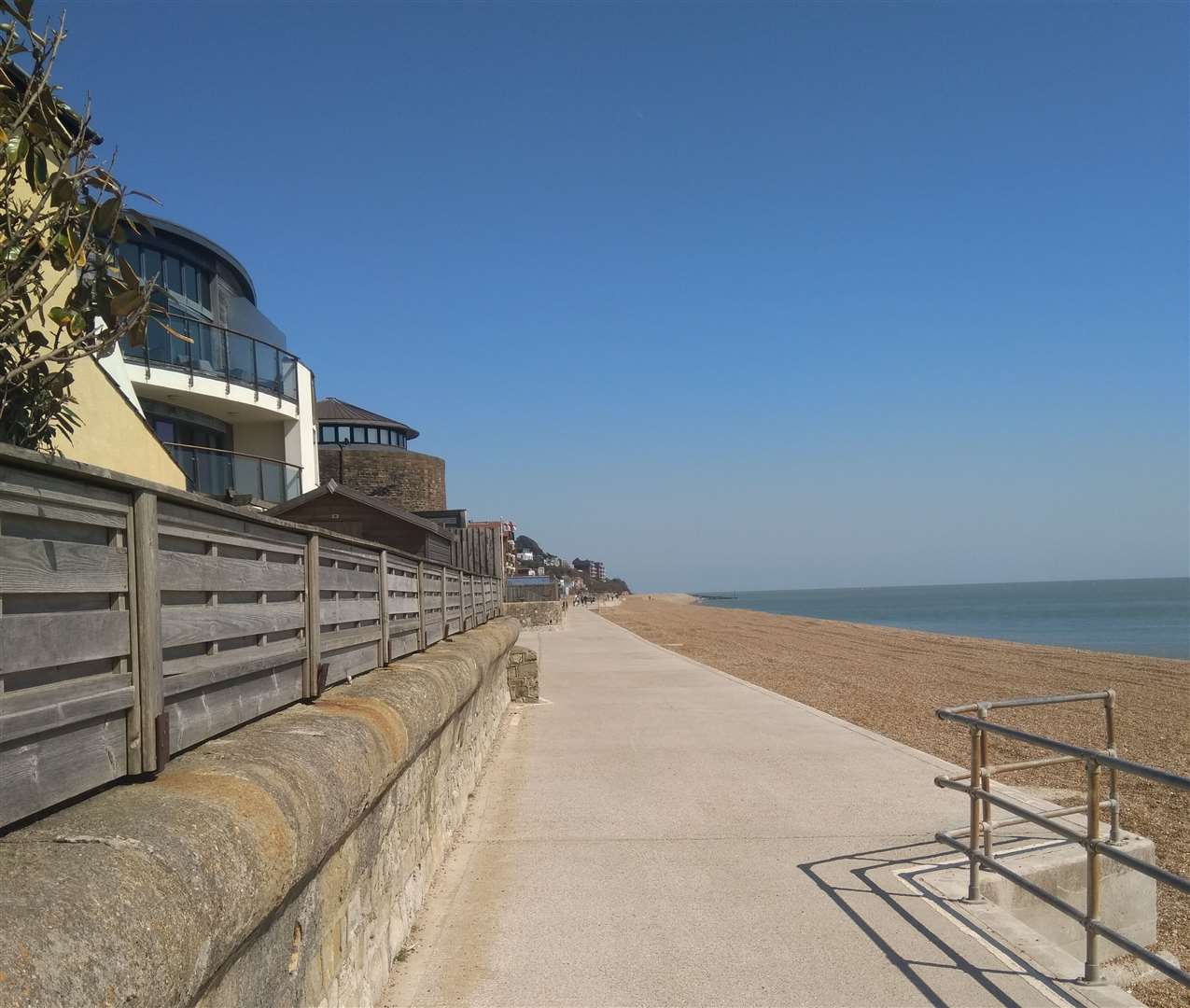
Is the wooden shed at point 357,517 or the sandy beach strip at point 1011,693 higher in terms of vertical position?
the wooden shed at point 357,517

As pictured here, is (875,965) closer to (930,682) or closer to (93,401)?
(93,401)

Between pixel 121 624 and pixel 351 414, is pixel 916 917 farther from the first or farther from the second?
pixel 351 414

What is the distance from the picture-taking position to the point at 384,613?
5.87m

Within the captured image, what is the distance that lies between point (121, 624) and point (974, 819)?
5.30 metres

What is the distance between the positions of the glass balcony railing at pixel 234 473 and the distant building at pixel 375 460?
48.1ft

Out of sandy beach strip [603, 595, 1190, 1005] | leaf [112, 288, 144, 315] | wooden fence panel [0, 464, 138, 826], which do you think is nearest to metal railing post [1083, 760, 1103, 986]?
sandy beach strip [603, 595, 1190, 1005]

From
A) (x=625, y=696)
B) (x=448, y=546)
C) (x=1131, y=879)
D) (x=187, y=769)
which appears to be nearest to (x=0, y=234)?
(x=187, y=769)

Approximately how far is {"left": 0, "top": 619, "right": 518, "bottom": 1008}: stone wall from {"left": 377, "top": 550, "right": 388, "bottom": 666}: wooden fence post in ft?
2.42

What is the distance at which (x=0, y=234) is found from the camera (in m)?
3.74

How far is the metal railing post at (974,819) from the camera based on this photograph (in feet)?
19.5

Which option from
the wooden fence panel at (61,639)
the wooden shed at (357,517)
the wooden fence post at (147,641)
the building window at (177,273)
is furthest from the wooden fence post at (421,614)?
the building window at (177,273)

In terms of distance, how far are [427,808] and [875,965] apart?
2662mm

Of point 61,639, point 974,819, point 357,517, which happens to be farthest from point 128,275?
point 357,517

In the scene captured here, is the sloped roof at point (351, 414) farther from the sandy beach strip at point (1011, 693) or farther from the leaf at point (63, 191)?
the leaf at point (63, 191)
